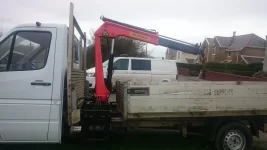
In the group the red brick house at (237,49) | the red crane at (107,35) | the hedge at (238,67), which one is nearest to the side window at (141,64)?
the red crane at (107,35)

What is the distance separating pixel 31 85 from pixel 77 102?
0.89 meters

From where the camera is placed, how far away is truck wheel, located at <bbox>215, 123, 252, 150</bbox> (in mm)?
6156

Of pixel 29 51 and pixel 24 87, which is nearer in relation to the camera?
pixel 24 87

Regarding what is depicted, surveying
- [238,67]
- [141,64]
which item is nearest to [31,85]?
[141,64]

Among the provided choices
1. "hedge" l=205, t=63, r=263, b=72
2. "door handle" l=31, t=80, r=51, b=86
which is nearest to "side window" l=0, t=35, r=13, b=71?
"door handle" l=31, t=80, r=51, b=86

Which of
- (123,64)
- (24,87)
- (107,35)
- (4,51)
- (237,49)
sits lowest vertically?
(24,87)

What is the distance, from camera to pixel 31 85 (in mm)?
5301

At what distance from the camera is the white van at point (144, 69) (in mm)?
16953

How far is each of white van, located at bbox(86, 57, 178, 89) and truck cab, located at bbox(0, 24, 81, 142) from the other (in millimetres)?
11192

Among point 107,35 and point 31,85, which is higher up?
point 107,35

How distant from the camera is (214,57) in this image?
211 feet

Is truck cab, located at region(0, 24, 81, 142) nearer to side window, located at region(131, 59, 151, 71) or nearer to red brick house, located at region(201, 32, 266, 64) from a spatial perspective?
side window, located at region(131, 59, 151, 71)

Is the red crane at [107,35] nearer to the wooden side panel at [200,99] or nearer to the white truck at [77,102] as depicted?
Result: the white truck at [77,102]

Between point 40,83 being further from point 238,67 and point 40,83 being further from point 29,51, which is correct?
point 238,67
